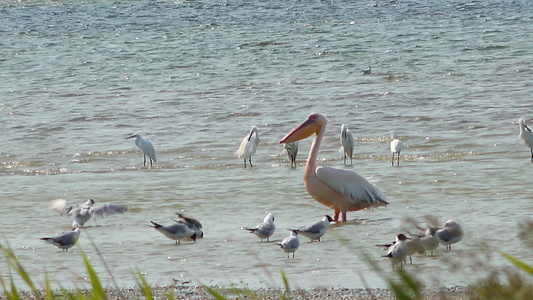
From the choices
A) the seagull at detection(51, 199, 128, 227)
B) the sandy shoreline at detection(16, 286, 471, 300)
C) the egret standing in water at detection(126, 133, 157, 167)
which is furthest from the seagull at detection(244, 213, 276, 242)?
the egret standing in water at detection(126, 133, 157, 167)

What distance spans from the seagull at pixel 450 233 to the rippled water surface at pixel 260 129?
0.42 ft

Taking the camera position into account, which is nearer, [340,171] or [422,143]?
[340,171]

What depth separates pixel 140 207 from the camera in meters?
8.62

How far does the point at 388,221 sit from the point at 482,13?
21774mm

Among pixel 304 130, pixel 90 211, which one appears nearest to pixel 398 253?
pixel 90 211

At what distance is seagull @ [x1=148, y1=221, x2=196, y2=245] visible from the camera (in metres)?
6.77

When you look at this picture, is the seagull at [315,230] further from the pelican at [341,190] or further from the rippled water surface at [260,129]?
the pelican at [341,190]

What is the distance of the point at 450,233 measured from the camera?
20.1 feet

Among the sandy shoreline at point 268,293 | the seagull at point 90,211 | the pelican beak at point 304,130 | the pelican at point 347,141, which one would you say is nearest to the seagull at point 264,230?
the sandy shoreline at point 268,293

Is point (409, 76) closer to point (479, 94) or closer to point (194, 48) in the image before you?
point (479, 94)

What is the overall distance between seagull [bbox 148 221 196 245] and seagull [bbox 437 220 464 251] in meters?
1.72

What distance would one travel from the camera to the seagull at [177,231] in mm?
6771

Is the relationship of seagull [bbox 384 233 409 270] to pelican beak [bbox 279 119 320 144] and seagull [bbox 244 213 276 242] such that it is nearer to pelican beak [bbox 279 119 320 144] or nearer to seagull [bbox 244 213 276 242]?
seagull [bbox 244 213 276 242]

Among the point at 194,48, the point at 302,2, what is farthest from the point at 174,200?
the point at 302,2
